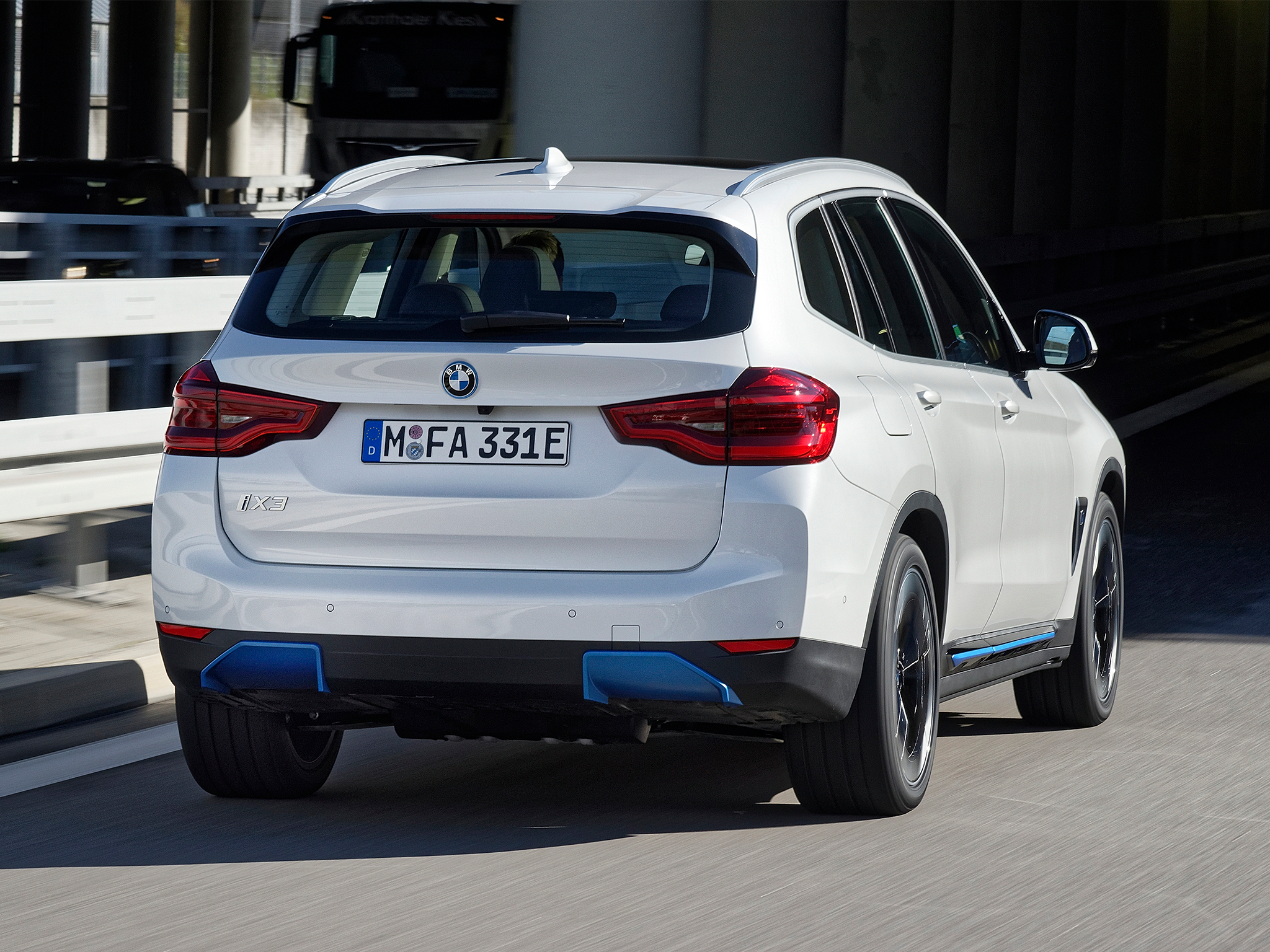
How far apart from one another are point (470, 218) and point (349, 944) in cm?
185

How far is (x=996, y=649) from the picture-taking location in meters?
6.50

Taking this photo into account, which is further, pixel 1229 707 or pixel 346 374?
pixel 1229 707

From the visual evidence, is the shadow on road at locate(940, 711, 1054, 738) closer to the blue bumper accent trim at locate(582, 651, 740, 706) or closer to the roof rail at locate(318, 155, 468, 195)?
the blue bumper accent trim at locate(582, 651, 740, 706)

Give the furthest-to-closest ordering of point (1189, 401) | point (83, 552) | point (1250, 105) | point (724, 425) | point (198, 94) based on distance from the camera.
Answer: point (198, 94) → point (1250, 105) → point (1189, 401) → point (83, 552) → point (724, 425)

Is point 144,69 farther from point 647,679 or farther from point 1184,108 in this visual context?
point 647,679

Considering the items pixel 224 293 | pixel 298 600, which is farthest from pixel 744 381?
pixel 224 293

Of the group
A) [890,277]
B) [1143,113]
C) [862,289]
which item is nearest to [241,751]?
[862,289]

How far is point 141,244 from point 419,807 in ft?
16.3

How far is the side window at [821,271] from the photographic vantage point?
5465 millimetres

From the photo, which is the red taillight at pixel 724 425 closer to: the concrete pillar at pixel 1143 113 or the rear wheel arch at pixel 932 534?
the rear wheel arch at pixel 932 534

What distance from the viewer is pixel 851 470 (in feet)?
17.1

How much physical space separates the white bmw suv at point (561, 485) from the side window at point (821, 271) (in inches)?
0.5

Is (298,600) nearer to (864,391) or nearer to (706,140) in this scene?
(864,391)

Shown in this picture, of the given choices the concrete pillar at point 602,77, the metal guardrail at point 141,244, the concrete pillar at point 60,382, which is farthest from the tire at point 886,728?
the concrete pillar at point 602,77
